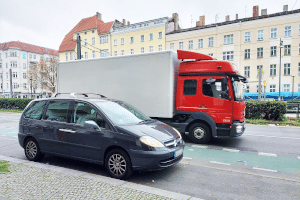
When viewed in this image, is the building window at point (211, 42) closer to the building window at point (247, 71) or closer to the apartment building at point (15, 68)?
the building window at point (247, 71)

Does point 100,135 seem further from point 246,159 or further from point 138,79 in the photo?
point 246,159

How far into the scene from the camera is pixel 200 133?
777 cm

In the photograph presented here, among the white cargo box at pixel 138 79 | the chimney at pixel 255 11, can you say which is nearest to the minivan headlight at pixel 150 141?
the white cargo box at pixel 138 79

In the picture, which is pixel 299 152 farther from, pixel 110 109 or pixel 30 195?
pixel 30 195

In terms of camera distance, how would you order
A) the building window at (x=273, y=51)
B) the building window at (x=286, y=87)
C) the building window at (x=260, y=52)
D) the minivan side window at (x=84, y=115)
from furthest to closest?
the building window at (x=260, y=52), the building window at (x=273, y=51), the building window at (x=286, y=87), the minivan side window at (x=84, y=115)

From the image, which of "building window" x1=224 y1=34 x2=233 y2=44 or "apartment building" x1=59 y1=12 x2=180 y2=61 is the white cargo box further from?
"apartment building" x1=59 y1=12 x2=180 y2=61

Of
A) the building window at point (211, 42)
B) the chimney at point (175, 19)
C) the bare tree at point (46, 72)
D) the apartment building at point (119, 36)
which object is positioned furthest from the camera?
the chimney at point (175, 19)

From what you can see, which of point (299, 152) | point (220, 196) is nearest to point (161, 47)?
point (299, 152)

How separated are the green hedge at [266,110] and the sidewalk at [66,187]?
12.4 m

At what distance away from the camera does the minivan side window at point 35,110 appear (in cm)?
582

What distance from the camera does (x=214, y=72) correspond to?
24.6ft

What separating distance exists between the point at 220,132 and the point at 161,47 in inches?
1470

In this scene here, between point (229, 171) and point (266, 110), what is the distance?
34.3ft

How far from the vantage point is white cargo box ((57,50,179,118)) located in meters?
7.67
